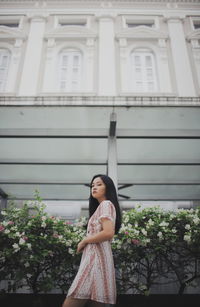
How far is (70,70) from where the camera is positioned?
357 inches

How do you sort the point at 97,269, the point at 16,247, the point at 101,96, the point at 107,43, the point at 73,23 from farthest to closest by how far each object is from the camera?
the point at 73,23
the point at 107,43
the point at 101,96
the point at 16,247
the point at 97,269

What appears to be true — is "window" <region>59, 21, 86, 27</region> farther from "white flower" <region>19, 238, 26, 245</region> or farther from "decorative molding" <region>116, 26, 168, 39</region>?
"white flower" <region>19, 238, 26, 245</region>

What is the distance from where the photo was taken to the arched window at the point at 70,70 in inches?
336

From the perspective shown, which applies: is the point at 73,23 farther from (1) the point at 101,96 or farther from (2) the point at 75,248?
(2) the point at 75,248

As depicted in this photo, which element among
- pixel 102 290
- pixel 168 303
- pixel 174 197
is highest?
pixel 174 197

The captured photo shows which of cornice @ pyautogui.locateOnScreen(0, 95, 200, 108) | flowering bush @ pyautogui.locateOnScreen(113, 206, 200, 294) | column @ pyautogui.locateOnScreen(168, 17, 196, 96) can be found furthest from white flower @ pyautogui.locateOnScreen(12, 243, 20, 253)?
column @ pyautogui.locateOnScreen(168, 17, 196, 96)

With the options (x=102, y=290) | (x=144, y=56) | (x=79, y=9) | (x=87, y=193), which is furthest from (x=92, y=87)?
(x=102, y=290)

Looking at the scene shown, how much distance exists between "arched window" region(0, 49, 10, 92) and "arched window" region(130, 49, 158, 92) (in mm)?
5000

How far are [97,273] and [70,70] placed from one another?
8597 millimetres

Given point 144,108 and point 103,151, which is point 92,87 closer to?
point 103,151

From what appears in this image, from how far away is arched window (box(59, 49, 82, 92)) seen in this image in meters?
8.52

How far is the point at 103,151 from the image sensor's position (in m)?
5.97

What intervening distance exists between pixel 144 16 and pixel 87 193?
866 centimetres

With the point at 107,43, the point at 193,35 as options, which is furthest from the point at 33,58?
the point at 193,35
